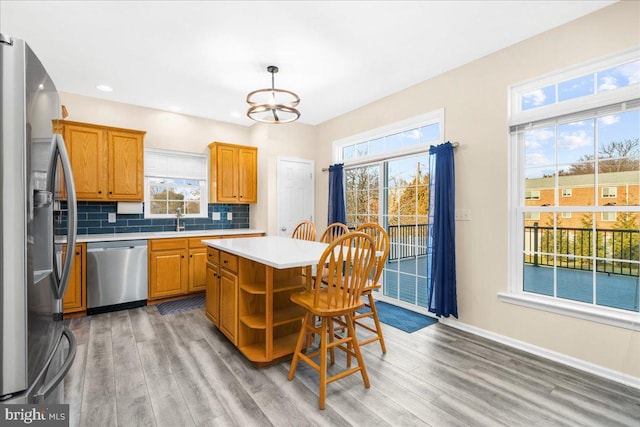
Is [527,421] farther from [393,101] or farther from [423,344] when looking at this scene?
[393,101]

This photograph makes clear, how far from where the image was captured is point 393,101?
12.9 feet

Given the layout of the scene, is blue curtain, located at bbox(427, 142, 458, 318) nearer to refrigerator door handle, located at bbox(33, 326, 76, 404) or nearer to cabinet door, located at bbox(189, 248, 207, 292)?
refrigerator door handle, located at bbox(33, 326, 76, 404)

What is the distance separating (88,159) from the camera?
3799mm

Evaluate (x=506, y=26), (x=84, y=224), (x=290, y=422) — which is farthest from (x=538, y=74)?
(x=84, y=224)

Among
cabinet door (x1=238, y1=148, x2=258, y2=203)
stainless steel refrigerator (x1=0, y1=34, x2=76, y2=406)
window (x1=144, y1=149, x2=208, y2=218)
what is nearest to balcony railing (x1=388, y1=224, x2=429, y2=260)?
cabinet door (x1=238, y1=148, x2=258, y2=203)

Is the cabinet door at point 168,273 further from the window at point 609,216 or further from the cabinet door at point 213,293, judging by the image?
the window at point 609,216

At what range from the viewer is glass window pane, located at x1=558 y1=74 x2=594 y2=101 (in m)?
2.41

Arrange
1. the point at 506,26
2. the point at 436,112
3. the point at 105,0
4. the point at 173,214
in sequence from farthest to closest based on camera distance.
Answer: the point at 173,214
the point at 436,112
the point at 506,26
the point at 105,0

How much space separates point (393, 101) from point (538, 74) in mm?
1635

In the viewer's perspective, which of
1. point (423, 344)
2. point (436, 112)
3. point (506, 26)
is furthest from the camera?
point (436, 112)

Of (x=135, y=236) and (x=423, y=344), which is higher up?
(x=135, y=236)

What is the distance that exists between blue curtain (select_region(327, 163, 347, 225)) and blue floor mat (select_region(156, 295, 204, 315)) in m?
2.20

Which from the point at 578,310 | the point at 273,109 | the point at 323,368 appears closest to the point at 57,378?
the point at 323,368

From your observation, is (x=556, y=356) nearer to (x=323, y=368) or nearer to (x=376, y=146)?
(x=323, y=368)
